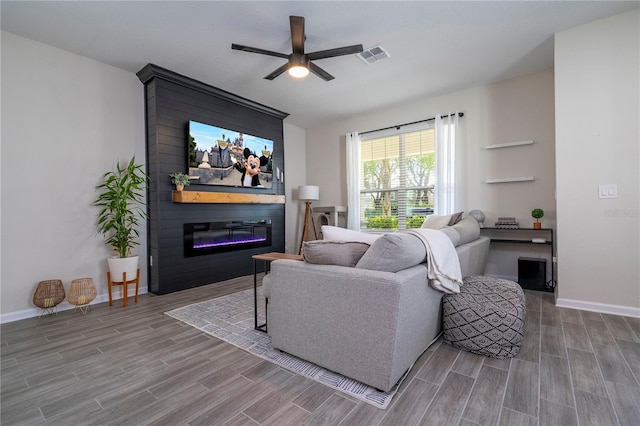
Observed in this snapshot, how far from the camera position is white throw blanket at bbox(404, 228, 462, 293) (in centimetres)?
186

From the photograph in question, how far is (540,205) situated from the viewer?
12.4 feet

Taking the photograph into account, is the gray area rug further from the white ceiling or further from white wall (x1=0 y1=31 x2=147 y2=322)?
the white ceiling

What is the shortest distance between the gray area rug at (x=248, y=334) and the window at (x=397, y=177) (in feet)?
8.74

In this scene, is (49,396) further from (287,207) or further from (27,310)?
(287,207)

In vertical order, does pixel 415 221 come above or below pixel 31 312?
above

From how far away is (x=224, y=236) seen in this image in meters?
4.40

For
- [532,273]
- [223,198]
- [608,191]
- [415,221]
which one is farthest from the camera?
[415,221]

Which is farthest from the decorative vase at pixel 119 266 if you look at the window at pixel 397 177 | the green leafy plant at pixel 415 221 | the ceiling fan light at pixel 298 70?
the green leafy plant at pixel 415 221

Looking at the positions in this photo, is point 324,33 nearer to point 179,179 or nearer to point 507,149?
point 179,179

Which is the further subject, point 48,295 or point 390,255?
point 48,295

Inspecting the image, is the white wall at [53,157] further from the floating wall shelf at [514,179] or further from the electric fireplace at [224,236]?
the floating wall shelf at [514,179]

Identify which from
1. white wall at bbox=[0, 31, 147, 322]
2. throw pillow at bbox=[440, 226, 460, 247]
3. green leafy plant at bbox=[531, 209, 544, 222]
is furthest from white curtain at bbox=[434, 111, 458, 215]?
white wall at bbox=[0, 31, 147, 322]

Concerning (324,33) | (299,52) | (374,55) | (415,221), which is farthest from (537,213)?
(299,52)

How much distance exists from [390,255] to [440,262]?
18.7 inches
